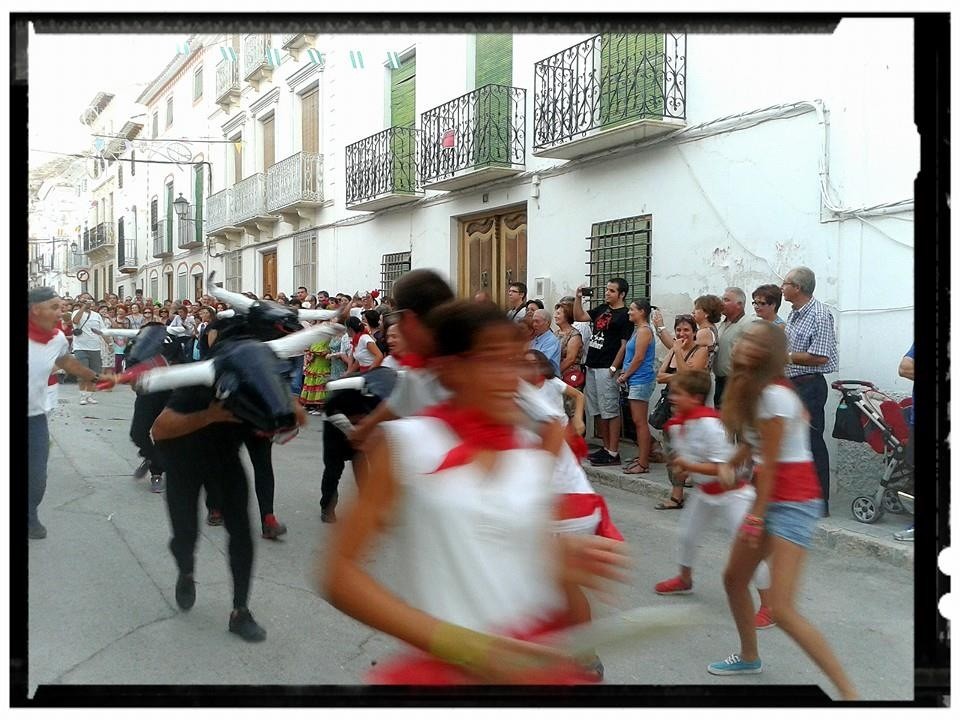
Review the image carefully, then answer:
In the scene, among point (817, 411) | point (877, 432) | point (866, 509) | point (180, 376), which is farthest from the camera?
point (817, 411)

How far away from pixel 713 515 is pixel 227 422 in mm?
1979

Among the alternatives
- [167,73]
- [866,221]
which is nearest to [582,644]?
[167,73]

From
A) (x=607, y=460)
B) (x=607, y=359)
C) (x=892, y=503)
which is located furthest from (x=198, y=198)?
(x=607, y=460)

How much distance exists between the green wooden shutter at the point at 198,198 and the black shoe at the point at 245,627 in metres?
1.41

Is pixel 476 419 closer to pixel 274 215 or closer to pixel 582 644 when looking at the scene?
pixel 582 644

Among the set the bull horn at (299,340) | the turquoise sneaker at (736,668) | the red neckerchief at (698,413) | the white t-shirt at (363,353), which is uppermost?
the bull horn at (299,340)

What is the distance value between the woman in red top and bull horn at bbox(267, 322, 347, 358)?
57.2 inches

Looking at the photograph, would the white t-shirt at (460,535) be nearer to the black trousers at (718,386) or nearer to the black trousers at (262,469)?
the black trousers at (262,469)

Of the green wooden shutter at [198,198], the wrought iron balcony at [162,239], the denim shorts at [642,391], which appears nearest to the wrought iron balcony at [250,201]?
the green wooden shutter at [198,198]

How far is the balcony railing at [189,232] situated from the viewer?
308 cm

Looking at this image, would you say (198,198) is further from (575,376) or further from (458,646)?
(575,376)

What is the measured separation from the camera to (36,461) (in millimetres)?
2145

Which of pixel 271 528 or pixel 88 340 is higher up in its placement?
pixel 88 340

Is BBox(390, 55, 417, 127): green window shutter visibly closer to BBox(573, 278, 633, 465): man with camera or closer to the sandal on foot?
BBox(573, 278, 633, 465): man with camera
